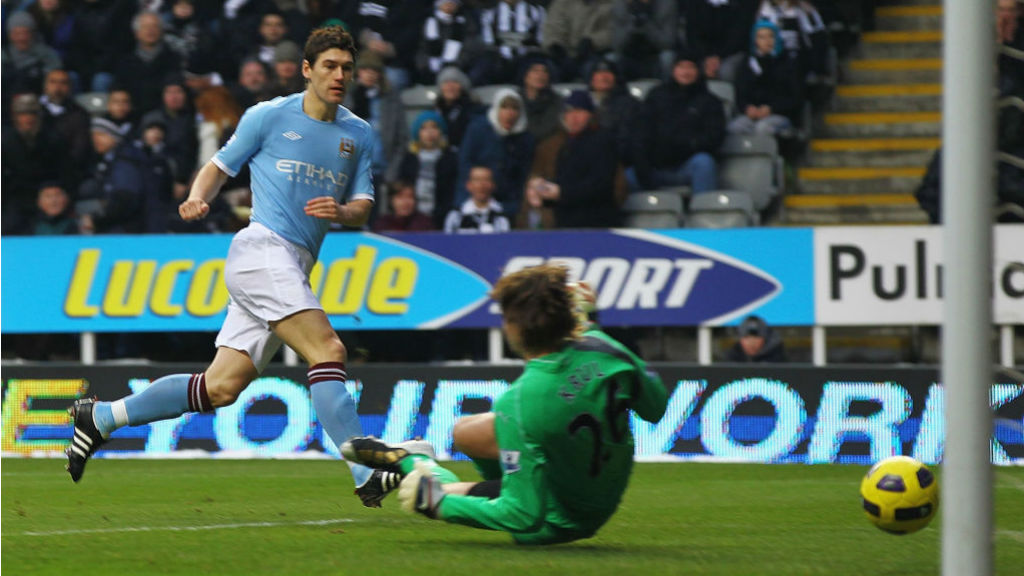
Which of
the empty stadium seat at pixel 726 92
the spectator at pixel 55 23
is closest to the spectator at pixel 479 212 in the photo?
the empty stadium seat at pixel 726 92

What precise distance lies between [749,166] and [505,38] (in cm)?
271

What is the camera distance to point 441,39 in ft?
51.4

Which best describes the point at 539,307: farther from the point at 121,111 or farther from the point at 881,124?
the point at 881,124

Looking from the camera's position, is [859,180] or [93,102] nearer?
[859,180]

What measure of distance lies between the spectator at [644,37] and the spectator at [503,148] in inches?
80.5

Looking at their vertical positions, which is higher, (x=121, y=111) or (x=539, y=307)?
(x=539, y=307)

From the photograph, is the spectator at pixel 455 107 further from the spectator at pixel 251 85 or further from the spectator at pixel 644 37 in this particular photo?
the spectator at pixel 644 37

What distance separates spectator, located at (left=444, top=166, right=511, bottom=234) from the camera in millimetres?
12969

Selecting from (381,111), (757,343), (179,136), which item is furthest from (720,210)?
(179,136)

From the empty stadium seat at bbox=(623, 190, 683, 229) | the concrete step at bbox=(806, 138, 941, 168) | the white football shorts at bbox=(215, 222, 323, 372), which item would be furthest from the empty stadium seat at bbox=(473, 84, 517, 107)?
the white football shorts at bbox=(215, 222, 323, 372)

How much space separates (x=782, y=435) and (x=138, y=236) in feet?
16.7

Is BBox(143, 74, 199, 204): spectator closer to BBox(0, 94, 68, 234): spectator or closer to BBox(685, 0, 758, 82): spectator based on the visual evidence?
BBox(0, 94, 68, 234): spectator

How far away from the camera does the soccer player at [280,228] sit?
7109mm

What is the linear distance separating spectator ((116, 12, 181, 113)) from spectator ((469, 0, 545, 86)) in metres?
2.81
